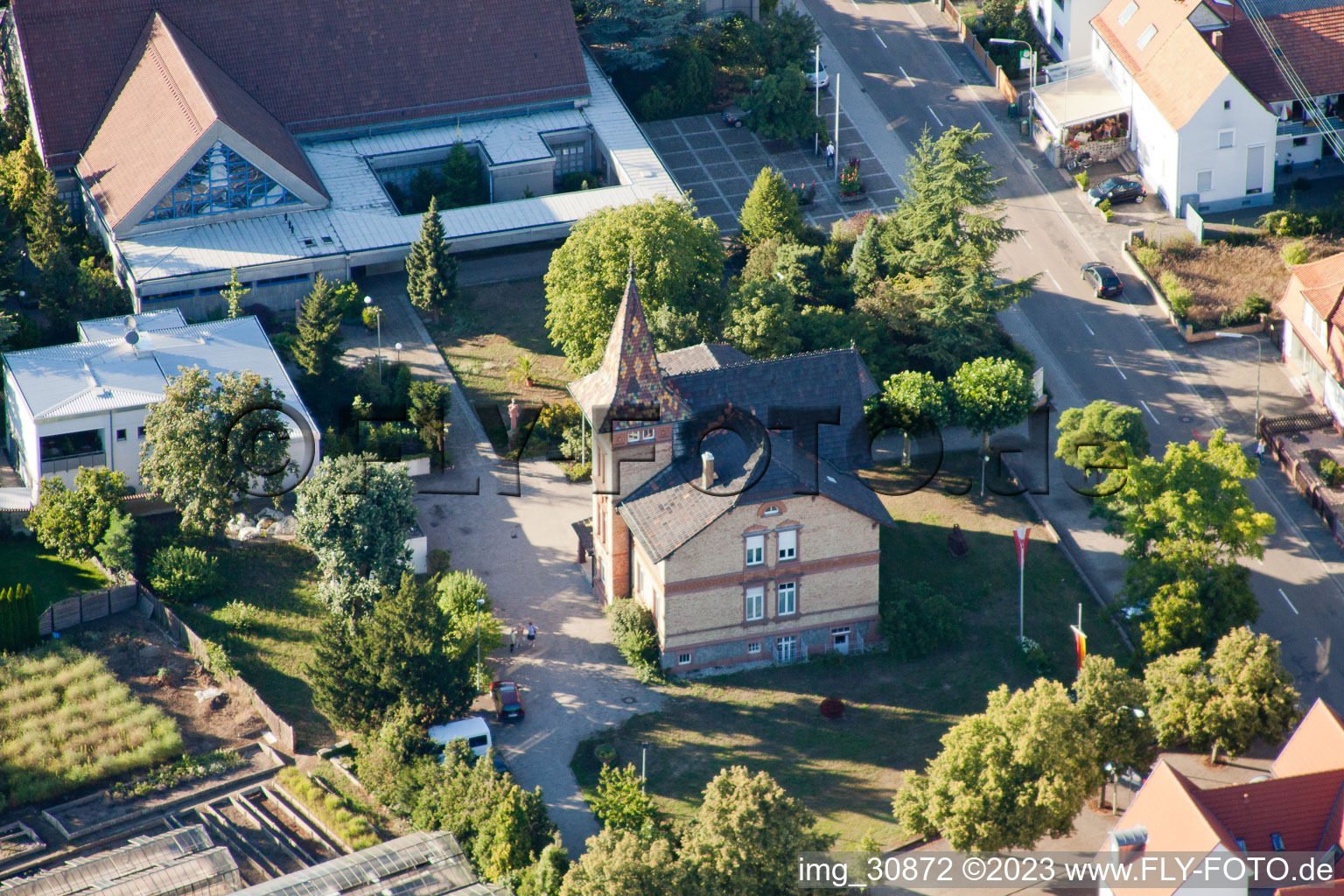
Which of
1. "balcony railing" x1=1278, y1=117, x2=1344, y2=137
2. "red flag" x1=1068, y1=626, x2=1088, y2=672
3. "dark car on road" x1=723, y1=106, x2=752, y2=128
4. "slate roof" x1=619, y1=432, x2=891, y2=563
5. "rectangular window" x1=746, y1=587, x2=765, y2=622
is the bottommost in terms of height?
"red flag" x1=1068, y1=626, x2=1088, y2=672

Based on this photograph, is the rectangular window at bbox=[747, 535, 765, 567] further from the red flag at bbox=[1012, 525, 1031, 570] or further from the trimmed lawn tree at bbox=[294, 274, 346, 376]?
the trimmed lawn tree at bbox=[294, 274, 346, 376]

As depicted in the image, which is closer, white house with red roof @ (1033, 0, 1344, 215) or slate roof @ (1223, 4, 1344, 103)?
white house with red roof @ (1033, 0, 1344, 215)

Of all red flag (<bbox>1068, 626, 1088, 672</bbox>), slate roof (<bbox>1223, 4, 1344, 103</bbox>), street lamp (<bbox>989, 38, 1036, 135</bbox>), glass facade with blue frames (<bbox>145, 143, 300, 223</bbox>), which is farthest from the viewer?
street lamp (<bbox>989, 38, 1036, 135</bbox>)

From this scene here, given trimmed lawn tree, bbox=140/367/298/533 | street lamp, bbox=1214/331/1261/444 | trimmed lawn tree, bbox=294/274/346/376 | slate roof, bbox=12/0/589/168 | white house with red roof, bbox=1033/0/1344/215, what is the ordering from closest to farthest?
trimmed lawn tree, bbox=140/367/298/533 → trimmed lawn tree, bbox=294/274/346/376 → street lamp, bbox=1214/331/1261/444 → white house with red roof, bbox=1033/0/1344/215 → slate roof, bbox=12/0/589/168

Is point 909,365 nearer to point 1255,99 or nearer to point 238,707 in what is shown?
point 1255,99

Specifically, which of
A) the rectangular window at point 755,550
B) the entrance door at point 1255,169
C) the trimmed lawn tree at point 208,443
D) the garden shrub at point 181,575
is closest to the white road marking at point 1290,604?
the rectangular window at point 755,550

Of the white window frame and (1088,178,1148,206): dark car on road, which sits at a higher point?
(1088,178,1148,206): dark car on road

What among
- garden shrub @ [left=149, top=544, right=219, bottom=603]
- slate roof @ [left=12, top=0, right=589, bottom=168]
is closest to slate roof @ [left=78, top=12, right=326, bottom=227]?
slate roof @ [left=12, top=0, right=589, bottom=168]
